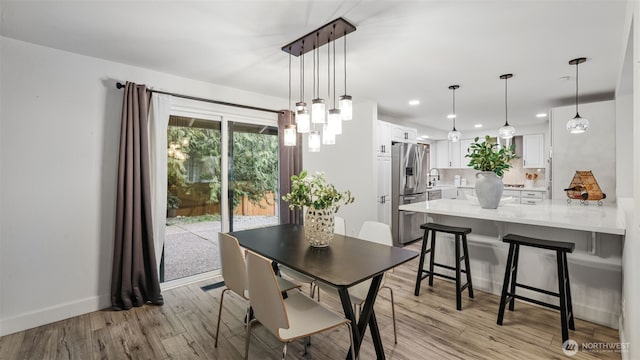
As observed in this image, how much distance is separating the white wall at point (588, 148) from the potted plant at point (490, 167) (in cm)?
147

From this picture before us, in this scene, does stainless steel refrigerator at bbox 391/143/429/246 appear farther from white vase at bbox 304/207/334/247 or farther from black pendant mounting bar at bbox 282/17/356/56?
white vase at bbox 304/207/334/247

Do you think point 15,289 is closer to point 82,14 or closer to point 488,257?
point 82,14

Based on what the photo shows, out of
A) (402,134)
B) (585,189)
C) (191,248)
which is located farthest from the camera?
(402,134)

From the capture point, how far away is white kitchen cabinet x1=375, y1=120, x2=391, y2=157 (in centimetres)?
439

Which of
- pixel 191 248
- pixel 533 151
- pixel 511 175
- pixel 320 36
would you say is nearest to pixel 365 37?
pixel 320 36

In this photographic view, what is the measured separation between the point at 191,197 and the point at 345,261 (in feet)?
7.60

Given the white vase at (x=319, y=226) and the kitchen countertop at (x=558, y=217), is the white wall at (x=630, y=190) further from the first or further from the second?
the white vase at (x=319, y=226)

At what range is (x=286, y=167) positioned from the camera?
3941mm

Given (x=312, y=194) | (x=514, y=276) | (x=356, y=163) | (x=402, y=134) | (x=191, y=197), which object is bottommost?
(x=514, y=276)

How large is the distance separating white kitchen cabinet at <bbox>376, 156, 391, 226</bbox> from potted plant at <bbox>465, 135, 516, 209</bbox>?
1.53m

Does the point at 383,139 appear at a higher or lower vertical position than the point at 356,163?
higher

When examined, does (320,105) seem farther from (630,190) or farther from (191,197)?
(630,190)

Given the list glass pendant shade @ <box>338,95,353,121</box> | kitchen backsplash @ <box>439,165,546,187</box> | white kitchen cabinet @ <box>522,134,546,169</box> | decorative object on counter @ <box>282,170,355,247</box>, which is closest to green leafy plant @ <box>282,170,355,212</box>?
decorative object on counter @ <box>282,170,355,247</box>

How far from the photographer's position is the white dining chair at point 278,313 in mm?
1504
